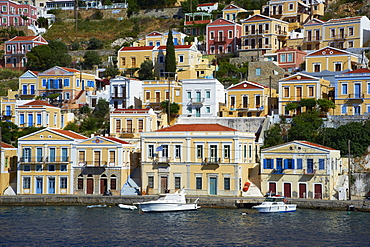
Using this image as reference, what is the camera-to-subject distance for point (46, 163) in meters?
63.9

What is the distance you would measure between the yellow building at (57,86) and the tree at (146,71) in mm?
7783

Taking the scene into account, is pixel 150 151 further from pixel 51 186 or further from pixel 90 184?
pixel 51 186

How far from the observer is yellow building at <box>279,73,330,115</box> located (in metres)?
73.1

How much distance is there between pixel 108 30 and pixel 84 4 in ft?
51.4

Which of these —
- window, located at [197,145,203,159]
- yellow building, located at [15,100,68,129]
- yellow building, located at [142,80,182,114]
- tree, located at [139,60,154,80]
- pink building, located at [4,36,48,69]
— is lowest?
window, located at [197,145,203,159]

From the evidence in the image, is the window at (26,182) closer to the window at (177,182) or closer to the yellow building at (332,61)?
the window at (177,182)

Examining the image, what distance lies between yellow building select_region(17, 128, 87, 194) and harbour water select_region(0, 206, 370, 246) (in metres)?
5.40

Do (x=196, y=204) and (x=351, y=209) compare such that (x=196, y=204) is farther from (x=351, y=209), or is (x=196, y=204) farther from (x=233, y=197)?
(x=351, y=209)

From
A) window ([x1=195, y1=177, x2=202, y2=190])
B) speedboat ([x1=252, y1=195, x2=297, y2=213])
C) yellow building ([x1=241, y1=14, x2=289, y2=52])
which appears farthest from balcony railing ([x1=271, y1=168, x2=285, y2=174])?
yellow building ([x1=241, y1=14, x2=289, y2=52])

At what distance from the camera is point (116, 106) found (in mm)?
80875

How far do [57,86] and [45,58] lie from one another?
17025 millimetres

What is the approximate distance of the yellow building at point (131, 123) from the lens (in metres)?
70.7

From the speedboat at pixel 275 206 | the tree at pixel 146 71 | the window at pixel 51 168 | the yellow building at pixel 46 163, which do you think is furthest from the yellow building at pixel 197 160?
the tree at pixel 146 71

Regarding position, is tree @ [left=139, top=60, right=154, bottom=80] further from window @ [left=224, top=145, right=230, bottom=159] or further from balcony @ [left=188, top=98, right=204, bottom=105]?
window @ [left=224, top=145, right=230, bottom=159]
